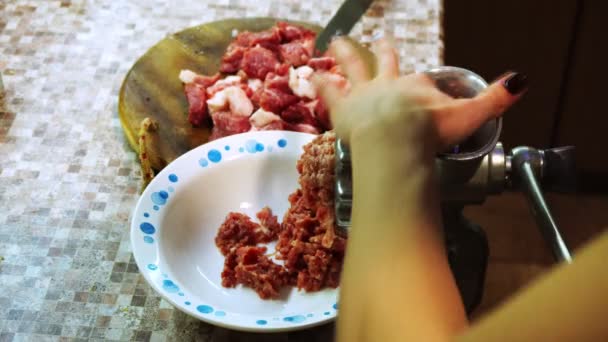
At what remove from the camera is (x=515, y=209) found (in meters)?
2.15

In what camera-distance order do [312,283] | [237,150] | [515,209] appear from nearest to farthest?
1. [312,283]
2. [237,150]
3. [515,209]

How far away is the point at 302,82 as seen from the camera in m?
1.55

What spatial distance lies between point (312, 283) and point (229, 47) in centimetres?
73

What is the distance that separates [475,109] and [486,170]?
0.19 metres

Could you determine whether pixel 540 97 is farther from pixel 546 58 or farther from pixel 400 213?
pixel 400 213

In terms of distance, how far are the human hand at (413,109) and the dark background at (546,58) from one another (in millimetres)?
1119

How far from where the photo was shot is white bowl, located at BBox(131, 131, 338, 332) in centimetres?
108

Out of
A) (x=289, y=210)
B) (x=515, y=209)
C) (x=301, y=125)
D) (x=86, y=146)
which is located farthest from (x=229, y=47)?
(x=515, y=209)

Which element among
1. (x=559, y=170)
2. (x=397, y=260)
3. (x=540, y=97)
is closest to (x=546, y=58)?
(x=540, y=97)

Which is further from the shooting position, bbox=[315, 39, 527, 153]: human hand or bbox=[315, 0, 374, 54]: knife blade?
bbox=[315, 0, 374, 54]: knife blade

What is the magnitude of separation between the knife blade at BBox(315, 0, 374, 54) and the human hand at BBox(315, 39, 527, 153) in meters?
0.76

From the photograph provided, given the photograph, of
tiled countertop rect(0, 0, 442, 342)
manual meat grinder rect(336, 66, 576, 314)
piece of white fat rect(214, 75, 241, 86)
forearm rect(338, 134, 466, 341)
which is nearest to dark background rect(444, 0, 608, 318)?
tiled countertop rect(0, 0, 442, 342)

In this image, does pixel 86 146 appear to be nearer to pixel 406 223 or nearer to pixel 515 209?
pixel 406 223

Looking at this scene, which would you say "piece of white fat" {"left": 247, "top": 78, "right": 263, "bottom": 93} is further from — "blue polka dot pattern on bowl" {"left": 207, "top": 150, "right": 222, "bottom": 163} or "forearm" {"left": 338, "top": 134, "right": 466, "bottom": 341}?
"forearm" {"left": 338, "top": 134, "right": 466, "bottom": 341}
